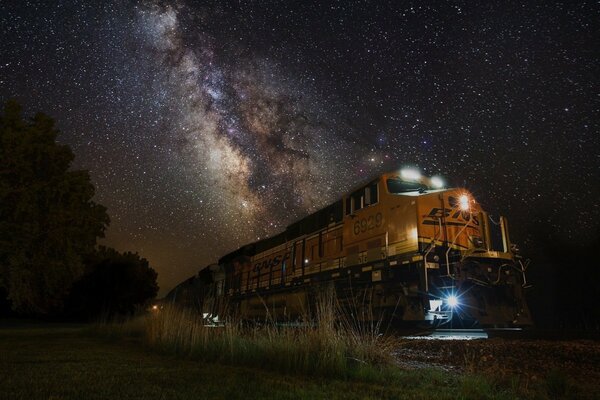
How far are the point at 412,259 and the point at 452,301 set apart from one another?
1365 mm

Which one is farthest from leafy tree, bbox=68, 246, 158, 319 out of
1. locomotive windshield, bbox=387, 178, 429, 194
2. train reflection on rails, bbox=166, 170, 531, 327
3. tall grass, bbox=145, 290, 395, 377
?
tall grass, bbox=145, 290, 395, 377

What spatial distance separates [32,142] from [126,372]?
48.3 ft

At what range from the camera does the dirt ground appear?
4.69 meters

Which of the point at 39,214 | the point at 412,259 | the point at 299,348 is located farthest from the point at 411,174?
the point at 39,214

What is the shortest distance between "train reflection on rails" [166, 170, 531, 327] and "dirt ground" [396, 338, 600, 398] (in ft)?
5.90

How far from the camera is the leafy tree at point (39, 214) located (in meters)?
14.8

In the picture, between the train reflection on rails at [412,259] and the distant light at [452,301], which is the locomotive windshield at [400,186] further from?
the distant light at [452,301]

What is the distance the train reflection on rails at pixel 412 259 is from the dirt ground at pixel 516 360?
180cm

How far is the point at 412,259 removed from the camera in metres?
10.8

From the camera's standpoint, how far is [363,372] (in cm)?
468

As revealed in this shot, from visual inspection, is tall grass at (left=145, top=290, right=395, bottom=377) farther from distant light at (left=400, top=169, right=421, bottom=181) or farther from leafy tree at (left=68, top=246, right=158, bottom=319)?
leafy tree at (left=68, top=246, right=158, bottom=319)

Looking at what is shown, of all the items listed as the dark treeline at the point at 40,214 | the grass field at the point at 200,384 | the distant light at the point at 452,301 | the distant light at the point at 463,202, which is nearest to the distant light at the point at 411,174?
the distant light at the point at 463,202

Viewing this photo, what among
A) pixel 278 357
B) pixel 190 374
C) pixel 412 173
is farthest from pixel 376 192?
pixel 190 374

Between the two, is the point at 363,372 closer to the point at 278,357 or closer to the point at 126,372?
the point at 278,357
